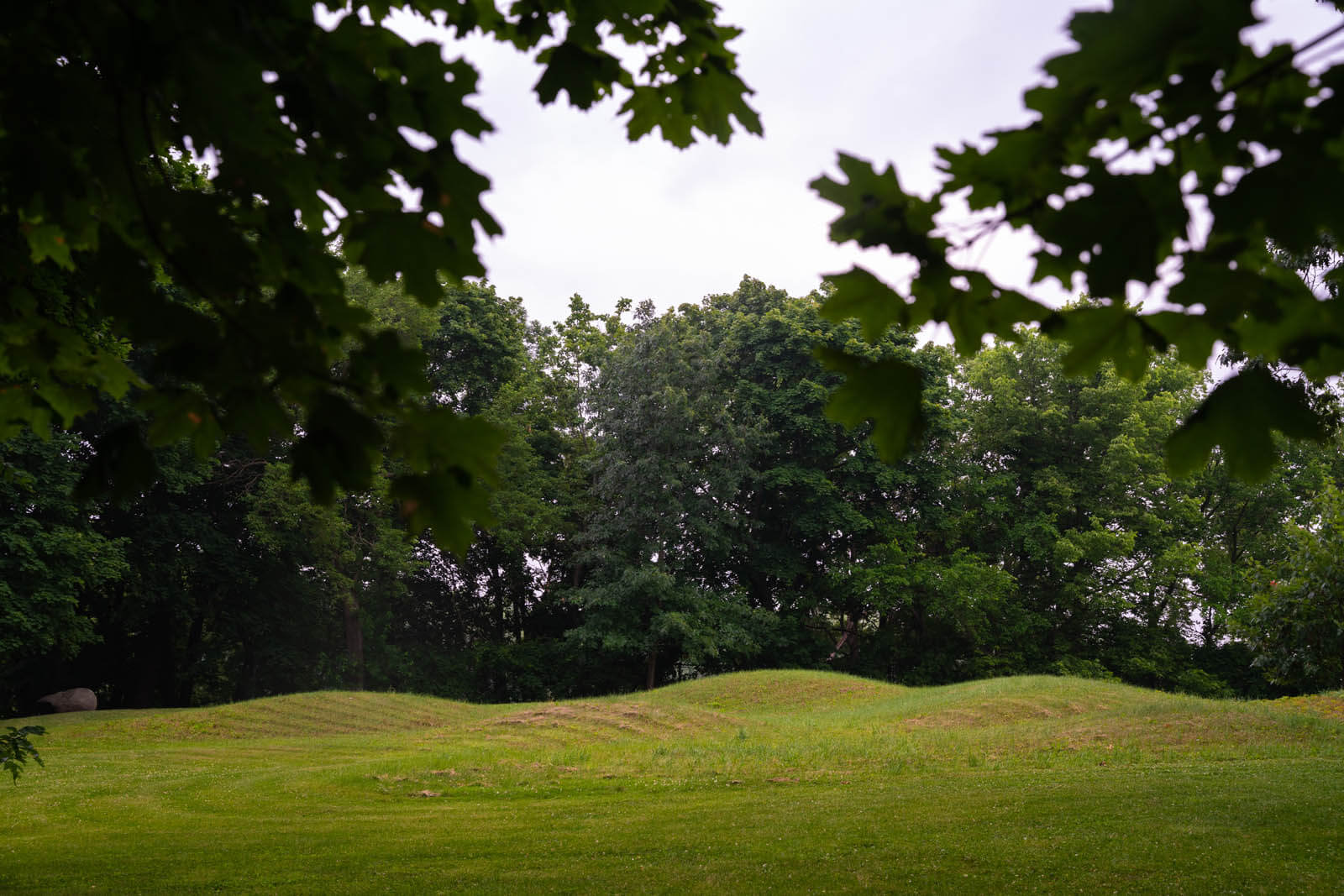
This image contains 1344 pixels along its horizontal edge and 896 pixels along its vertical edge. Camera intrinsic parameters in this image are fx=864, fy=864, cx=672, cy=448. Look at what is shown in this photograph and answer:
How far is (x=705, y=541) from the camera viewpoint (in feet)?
79.5

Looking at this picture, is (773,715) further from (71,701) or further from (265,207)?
(265,207)

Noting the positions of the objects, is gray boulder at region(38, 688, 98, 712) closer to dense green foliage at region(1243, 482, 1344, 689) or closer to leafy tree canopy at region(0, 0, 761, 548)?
leafy tree canopy at region(0, 0, 761, 548)

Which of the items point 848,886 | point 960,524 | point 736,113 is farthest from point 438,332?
point 736,113

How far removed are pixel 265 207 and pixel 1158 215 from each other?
57.8 inches

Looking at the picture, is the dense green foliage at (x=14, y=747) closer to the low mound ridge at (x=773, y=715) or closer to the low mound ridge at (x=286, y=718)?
the low mound ridge at (x=773, y=715)

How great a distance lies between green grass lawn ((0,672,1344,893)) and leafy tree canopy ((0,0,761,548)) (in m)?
5.15

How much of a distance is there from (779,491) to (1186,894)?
73.5 ft

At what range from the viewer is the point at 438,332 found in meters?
25.7

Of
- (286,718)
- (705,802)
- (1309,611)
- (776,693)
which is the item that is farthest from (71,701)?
(1309,611)

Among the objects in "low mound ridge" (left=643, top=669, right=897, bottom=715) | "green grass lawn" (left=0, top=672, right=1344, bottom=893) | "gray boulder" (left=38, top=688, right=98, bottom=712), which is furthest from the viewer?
"gray boulder" (left=38, top=688, right=98, bottom=712)

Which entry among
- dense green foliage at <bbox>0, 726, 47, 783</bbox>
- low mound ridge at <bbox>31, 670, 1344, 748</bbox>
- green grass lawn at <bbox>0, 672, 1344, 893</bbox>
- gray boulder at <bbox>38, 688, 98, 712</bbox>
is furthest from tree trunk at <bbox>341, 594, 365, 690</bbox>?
dense green foliage at <bbox>0, 726, 47, 783</bbox>

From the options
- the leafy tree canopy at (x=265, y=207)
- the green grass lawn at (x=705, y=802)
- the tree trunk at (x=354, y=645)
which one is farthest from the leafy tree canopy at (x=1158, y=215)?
the tree trunk at (x=354, y=645)

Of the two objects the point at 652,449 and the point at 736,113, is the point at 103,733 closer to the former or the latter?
the point at 652,449

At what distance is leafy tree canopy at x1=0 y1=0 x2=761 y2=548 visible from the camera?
1291 millimetres
